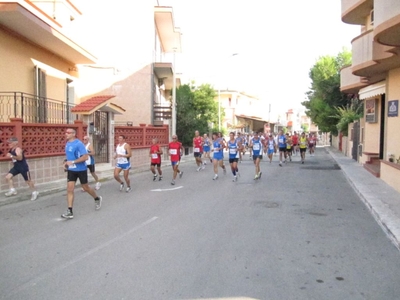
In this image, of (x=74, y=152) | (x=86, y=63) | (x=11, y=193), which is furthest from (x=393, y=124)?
(x=86, y=63)

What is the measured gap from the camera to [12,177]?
11039 mm

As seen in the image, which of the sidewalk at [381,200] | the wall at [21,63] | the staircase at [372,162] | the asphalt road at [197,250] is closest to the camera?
the asphalt road at [197,250]

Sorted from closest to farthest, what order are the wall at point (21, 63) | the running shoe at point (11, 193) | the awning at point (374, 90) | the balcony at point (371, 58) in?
the running shoe at point (11, 193) < the balcony at point (371, 58) < the wall at point (21, 63) < the awning at point (374, 90)

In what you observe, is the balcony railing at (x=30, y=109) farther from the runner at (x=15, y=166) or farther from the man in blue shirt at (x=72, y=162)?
the man in blue shirt at (x=72, y=162)

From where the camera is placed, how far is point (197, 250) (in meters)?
6.27

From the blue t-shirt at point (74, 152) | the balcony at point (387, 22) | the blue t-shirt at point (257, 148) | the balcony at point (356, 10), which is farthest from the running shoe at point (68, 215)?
the balcony at point (356, 10)

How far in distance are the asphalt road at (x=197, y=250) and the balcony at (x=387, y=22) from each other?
424 centimetres

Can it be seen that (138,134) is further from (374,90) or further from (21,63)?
(374,90)

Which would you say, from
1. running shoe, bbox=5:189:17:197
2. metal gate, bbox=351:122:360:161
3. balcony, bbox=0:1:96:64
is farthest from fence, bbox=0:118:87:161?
metal gate, bbox=351:122:360:161

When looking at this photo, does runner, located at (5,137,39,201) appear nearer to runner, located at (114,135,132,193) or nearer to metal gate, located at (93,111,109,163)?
runner, located at (114,135,132,193)

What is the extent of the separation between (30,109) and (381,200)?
1171 centimetres

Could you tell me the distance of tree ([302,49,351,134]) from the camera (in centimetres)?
3650

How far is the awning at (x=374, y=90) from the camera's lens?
17.3 metres

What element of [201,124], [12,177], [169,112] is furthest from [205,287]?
[201,124]
